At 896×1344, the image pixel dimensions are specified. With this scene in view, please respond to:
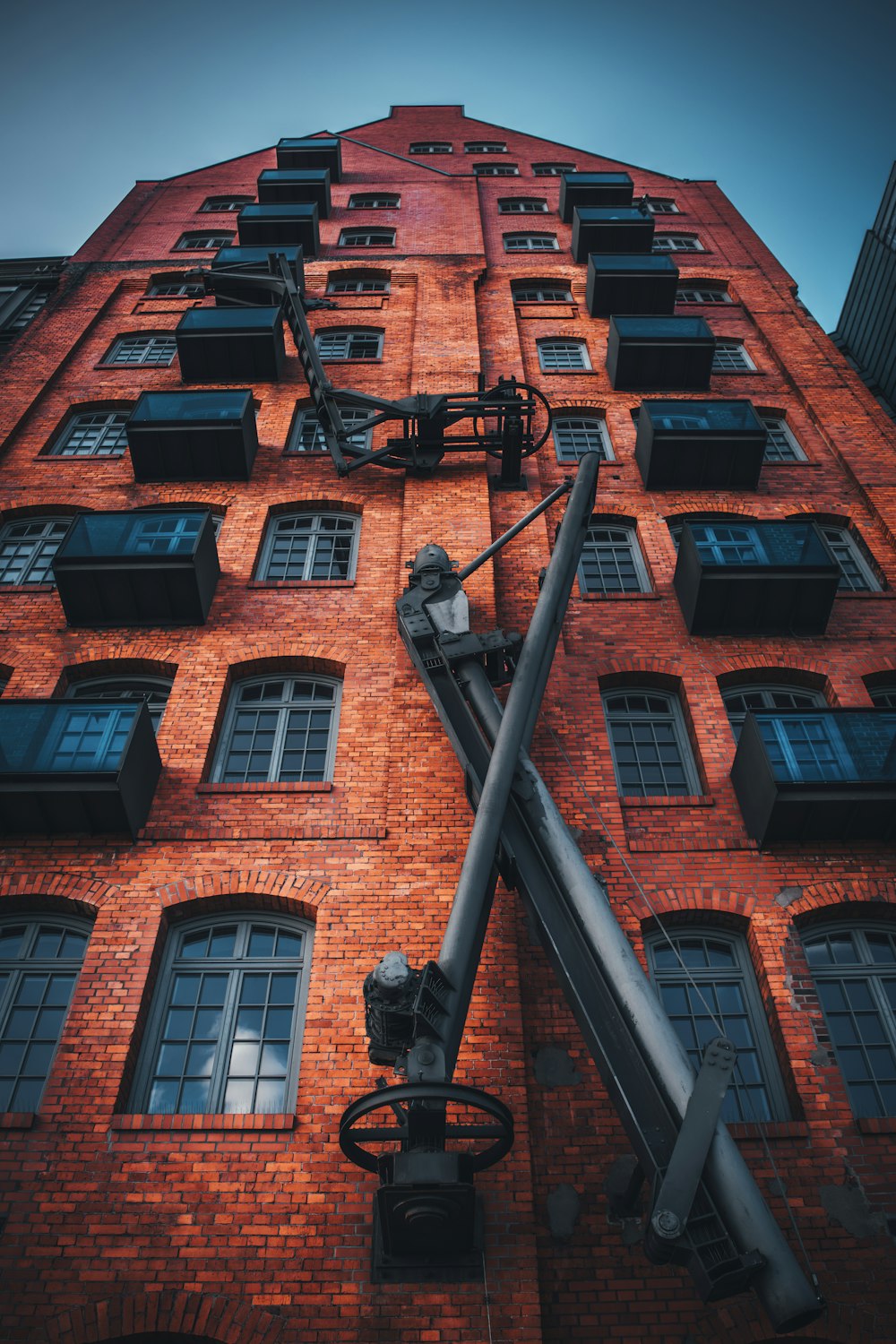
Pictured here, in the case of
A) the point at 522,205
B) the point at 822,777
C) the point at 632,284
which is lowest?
the point at 822,777

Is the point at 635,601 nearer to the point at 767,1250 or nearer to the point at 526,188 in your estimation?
the point at 767,1250

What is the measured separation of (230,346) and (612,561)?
363 inches

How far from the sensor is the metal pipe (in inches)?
250

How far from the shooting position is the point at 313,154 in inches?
1248

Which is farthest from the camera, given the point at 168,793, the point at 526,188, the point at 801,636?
the point at 526,188

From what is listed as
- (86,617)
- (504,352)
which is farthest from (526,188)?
(86,617)

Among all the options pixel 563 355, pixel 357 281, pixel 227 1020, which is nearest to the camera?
pixel 227 1020

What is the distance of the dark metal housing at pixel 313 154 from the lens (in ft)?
103

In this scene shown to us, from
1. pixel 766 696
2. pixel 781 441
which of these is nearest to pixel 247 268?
pixel 781 441

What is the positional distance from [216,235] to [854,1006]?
25.9 m

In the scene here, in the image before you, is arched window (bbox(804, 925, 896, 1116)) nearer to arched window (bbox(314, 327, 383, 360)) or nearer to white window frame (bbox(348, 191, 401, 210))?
arched window (bbox(314, 327, 383, 360))

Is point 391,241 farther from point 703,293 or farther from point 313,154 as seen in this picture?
point 703,293

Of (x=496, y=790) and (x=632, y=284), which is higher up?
(x=632, y=284)

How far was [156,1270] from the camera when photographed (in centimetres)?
Result: 799
